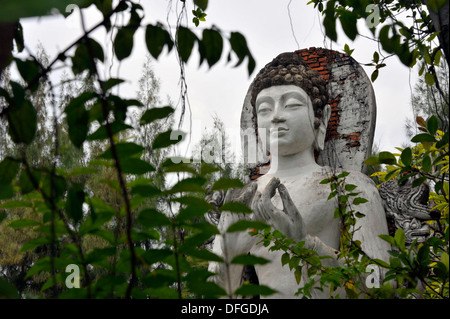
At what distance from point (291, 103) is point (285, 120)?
129mm

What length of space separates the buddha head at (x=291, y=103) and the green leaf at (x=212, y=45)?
7.45 feet

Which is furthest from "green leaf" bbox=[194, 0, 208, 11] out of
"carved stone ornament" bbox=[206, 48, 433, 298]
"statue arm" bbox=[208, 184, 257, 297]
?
"statue arm" bbox=[208, 184, 257, 297]

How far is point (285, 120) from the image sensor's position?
136 inches

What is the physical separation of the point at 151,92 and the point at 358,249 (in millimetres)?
8112

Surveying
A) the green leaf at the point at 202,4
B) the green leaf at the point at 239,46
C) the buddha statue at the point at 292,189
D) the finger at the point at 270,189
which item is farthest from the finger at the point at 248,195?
the green leaf at the point at 239,46

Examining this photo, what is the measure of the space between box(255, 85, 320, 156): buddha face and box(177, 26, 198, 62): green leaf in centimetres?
229

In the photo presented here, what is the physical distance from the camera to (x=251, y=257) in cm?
108

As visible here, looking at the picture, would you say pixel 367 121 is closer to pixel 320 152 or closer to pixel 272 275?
pixel 320 152

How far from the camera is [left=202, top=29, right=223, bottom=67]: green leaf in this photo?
1159mm

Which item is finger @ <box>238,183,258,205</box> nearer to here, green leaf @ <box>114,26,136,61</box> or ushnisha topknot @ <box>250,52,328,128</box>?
ushnisha topknot @ <box>250,52,328,128</box>

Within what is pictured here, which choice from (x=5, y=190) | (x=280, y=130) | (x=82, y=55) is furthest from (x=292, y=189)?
(x=5, y=190)

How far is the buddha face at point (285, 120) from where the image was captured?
3455 mm

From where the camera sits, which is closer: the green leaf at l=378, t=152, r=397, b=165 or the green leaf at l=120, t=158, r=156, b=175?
the green leaf at l=120, t=158, r=156, b=175

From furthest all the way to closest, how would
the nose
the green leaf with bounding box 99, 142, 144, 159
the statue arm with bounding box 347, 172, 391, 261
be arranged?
the nose
the statue arm with bounding box 347, 172, 391, 261
the green leaf with bounding box 99, 142, 144, 159
